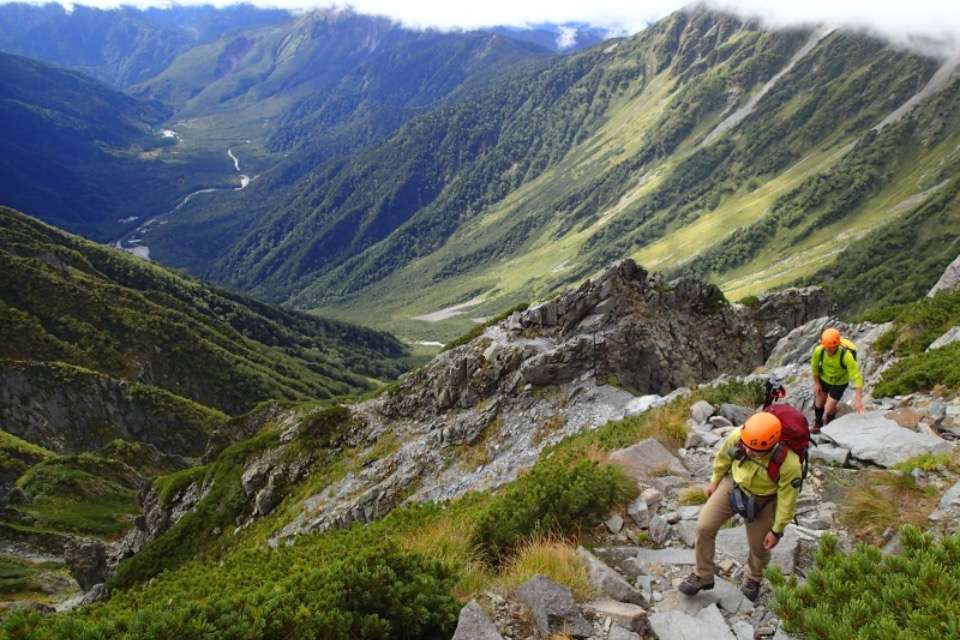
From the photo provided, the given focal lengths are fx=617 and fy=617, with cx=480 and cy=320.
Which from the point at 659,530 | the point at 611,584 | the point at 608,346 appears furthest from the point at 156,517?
the point at 611,584

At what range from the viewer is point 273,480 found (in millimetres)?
50375

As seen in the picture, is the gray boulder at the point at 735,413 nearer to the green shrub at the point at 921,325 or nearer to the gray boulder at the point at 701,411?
the gray boulder at the point at 701,411

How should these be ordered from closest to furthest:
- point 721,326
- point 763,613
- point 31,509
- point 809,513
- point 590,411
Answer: point 763,613 < point 809,513 < point 590,411 < point 721,326 < point 31,509

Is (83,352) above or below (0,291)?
below

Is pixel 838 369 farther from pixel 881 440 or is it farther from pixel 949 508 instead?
pixel 949 508

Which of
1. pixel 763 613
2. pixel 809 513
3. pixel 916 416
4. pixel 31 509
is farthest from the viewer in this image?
pixel 31 509

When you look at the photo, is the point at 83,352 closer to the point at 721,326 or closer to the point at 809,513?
the point at 721,326

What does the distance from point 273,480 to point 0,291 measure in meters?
143

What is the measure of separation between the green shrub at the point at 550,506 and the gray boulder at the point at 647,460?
2.16 metres

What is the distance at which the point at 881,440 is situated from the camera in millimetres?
15281

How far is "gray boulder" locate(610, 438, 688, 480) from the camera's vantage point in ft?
55.9

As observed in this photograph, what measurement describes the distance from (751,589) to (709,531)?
3.71 feet

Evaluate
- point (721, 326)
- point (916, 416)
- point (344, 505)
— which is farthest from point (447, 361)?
point (916, 416)

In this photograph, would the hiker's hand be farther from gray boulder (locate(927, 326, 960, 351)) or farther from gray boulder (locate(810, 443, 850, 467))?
gray boulder (locate(927, 326, 960, 351))
